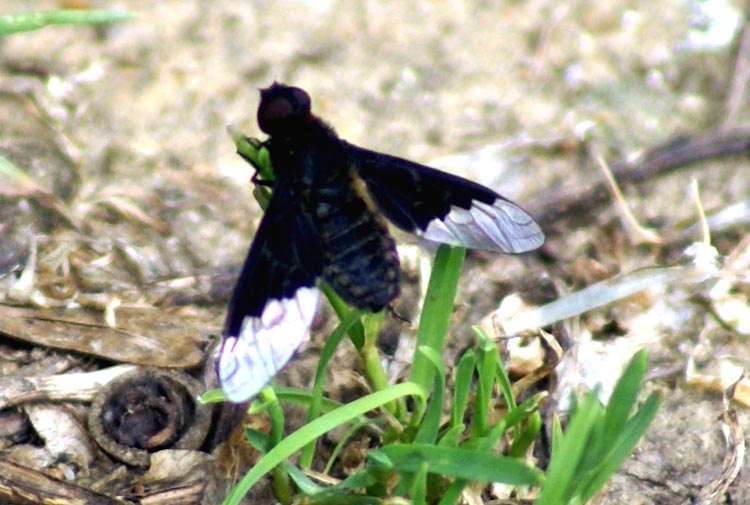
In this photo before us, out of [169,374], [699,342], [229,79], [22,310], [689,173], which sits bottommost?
[699,342]

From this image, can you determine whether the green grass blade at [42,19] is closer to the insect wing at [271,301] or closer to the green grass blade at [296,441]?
the insect wing at [271,301]

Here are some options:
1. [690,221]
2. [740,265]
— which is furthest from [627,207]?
A: [740,265]

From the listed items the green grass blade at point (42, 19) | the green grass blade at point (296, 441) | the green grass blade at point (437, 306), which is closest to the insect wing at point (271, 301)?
the green grass blade at point (296, 441)

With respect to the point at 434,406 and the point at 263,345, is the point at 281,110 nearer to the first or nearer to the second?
the point at 263,345

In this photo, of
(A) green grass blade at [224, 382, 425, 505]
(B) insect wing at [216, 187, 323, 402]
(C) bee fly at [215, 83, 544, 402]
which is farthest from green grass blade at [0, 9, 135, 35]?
(A) green grass blade at [224, 382, 425, 505]

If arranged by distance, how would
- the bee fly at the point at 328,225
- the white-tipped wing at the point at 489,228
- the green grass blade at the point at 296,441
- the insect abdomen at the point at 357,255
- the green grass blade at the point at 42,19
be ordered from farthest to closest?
the green grass blade at the point at 42,19 < the white-tipped wing at the point at 489,228 < the insect abdomen at the point at 357,255 < the bee fly at the point at 328,225 < the green grass blade at the point at 296,441

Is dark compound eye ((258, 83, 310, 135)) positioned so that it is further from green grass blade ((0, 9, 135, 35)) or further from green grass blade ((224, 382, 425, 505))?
green grass blade ((224, 382, 425, 505))

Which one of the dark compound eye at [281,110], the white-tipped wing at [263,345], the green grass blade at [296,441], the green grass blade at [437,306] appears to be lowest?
the green grass blade at [296,441]

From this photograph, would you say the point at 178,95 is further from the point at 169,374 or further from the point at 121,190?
the point at 169,374
